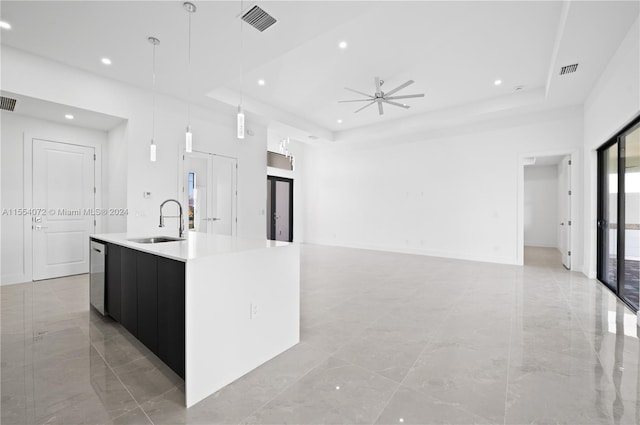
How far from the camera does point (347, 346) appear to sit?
8.09 feet

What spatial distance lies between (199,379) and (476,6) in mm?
4454

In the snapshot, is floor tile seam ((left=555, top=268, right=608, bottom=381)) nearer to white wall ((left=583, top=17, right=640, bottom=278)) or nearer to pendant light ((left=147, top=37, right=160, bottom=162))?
white wall ((left=583, top=17, right=640, bottom=278))

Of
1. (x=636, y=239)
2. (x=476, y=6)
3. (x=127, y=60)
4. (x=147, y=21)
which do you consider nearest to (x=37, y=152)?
(x=127, y=60)

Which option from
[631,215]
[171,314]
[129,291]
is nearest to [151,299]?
[171,314]

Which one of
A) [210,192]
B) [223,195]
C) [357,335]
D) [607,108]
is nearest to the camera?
[357,335]

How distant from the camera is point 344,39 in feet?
12.8

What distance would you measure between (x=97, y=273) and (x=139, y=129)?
2825mm

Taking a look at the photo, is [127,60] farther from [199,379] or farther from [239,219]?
[199,379]

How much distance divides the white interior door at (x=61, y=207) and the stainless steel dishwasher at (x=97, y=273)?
102 inches

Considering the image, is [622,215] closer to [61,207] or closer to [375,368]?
[375,368]

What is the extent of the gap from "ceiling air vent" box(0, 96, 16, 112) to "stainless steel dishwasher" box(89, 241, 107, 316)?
267cm

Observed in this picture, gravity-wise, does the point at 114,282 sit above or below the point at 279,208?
below

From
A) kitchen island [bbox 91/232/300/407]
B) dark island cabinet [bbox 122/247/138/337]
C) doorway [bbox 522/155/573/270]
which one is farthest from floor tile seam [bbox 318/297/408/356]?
doorway [bbox 522/155/573/270]

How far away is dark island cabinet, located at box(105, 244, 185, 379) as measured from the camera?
1.80m
